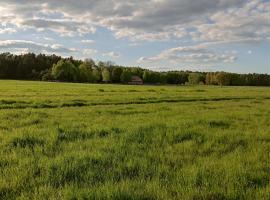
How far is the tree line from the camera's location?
142500mm

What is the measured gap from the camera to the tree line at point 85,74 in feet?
468

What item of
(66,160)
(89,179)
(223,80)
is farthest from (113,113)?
(223,80)

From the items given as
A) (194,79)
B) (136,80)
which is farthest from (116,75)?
(194,79)

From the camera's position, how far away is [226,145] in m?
12.2

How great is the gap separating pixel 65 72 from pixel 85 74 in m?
8.30

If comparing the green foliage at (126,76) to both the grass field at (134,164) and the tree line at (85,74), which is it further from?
the grass field at (134,164)

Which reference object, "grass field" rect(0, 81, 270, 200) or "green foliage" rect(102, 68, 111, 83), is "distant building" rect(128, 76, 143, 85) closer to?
"green foliage" rect(102, 68, 111, 83)

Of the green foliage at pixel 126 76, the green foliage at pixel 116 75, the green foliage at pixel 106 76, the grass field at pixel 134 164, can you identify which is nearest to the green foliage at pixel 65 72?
the green foliage at pixel 106 76

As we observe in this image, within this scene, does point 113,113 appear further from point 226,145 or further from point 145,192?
point 145,192

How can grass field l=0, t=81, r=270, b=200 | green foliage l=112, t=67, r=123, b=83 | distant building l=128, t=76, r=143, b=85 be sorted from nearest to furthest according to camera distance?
grass field l=0, t=81, r=270, b=200 → green foliage l=112, t=67, r=123, b=83 → distant building l=128, t=76, r=143, b=85

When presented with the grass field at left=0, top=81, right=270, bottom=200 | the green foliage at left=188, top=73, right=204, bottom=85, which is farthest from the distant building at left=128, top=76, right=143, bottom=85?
the grass field at left=0, top=81, right=270, bottom=200

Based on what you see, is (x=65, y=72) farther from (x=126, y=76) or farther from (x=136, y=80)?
(x=136, y=80)

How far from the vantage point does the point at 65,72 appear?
5482 inches

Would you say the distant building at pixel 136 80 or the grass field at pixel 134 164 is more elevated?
the grass field at pixel 134 164
